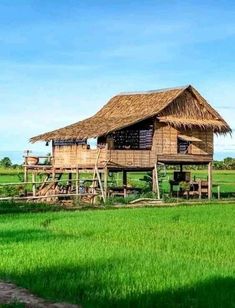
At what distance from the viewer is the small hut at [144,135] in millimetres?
28594

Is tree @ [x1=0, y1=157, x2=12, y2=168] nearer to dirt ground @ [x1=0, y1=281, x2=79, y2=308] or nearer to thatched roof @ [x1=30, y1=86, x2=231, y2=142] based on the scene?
thatched roof @ [x1=30, y1=86, x2=231, y2=142]

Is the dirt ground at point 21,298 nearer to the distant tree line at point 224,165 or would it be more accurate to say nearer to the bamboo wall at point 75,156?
the bamboo wall at point 75,156

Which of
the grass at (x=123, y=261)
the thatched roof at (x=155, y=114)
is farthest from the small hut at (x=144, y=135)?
the grass at (x=123, y=261)

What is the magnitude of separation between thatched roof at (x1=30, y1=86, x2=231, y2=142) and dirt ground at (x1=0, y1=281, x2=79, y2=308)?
65.9ft

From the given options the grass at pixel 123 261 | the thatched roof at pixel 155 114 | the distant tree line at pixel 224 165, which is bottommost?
the grass at pixel 123 261

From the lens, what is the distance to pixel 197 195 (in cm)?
3225

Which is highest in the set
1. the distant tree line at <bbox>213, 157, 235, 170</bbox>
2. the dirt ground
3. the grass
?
the distant tree line at <bbox>213, 157, 235, 170</bbox>

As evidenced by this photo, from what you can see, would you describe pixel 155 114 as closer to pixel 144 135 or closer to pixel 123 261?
pixel 144 135

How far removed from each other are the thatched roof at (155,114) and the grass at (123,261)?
39.2ft

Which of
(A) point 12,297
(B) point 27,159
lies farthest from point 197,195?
(A) point 12,297

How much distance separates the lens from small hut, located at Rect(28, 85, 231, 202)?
28594mm

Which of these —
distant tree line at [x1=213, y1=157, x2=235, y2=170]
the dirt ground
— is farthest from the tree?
the dirt ground

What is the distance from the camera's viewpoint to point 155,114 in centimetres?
2895

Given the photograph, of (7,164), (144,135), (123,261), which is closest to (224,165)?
(7,164)
